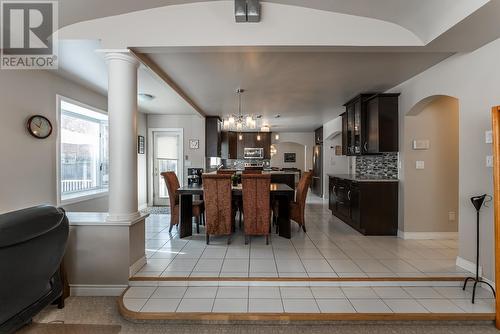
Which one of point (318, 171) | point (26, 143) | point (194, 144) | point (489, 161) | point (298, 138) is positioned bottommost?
point (318, 171)

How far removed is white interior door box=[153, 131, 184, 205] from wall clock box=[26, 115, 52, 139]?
3.33 metres

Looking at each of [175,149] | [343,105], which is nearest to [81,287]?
[175,149]

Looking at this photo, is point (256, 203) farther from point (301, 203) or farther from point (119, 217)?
point (119, 217)

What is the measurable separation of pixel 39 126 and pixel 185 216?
2.26 meters

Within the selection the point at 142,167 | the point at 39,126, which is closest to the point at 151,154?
the point at 142,167

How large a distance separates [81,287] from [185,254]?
1.11 metres

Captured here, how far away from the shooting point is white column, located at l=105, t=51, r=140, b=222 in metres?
2.69

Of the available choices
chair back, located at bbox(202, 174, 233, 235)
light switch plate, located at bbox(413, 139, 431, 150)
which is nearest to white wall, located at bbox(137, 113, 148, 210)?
chair back, located at bbox(202, 174, 233, 235)

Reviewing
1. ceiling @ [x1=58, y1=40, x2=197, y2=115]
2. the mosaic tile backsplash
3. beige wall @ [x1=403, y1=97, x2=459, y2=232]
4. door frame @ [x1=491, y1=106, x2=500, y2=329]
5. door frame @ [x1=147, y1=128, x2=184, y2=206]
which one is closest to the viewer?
door frame @ [x1=491, y1=106, x2=500, y2=329]

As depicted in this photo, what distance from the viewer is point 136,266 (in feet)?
9.12

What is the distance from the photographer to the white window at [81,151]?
4141 mm

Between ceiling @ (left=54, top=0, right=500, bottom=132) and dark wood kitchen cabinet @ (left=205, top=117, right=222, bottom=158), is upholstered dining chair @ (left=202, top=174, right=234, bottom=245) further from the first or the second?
dark wood kitchen cabinet @ (left=205, top=117, right=222, bottom=158)

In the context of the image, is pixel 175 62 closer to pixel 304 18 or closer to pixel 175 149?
pixel 304 18

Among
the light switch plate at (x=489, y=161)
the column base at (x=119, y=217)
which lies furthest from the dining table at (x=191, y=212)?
the light switch plate at (x=489, y=161)
